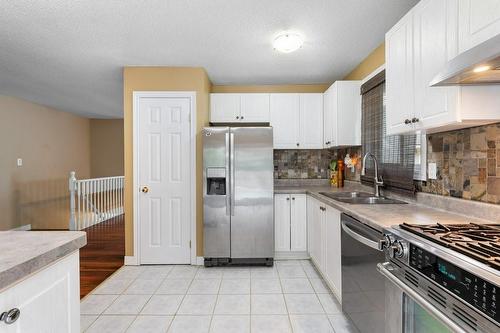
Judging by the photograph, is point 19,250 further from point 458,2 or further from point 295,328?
point 458,2

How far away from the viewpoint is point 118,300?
2.56m

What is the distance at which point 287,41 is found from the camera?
2.58m

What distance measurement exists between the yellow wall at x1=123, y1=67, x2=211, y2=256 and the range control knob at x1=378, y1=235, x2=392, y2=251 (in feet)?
7.74

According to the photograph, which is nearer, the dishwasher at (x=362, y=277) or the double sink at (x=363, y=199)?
the dishwasher at (x=362, y=277)

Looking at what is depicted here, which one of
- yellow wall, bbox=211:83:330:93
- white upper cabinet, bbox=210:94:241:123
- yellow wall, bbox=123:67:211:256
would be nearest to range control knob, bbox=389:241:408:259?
yellow wall, bbox=123:67:211:256

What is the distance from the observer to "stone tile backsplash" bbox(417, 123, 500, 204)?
1540 millimetres

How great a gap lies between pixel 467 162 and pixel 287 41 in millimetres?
1735

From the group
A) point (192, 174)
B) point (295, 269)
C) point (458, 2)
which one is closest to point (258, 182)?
point (192, 174)

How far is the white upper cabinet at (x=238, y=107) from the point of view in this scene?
3836 mm

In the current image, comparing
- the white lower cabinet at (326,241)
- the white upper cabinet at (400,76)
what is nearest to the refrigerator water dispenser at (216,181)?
the white lower cabinet at (326,241)

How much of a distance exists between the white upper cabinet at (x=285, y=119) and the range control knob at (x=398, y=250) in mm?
2599

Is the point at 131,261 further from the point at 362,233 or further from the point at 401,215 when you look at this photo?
the point at 401,215

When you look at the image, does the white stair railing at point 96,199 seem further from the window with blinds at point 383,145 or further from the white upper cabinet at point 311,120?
the window with blinds at point 383,145

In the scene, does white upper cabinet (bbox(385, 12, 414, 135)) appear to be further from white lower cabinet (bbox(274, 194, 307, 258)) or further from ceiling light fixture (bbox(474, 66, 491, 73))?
white lower cabinet (bbox(274, 194, 307, 258))
